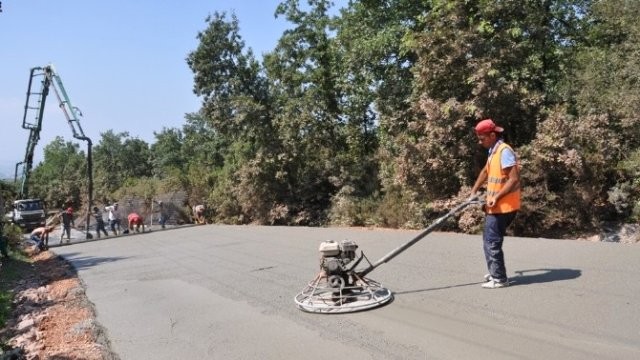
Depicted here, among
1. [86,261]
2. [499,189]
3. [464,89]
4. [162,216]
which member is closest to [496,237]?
[499,189]

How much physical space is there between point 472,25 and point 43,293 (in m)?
10.9

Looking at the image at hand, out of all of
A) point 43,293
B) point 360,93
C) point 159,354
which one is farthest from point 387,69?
point 159,354

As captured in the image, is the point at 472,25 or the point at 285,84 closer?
the point at 472,25

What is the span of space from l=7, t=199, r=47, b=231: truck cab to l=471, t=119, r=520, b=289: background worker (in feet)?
101

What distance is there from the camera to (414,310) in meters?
5.68

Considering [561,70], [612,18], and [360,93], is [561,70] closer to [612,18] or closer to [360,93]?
[612,18]

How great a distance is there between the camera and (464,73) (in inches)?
505

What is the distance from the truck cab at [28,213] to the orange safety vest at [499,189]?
101 feet

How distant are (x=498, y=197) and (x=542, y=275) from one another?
1.33 metres

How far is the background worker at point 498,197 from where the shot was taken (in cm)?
585

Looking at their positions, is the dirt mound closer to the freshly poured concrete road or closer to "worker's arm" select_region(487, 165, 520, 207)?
the freshly poured concrete road

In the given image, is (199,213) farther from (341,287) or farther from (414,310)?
(414,310)

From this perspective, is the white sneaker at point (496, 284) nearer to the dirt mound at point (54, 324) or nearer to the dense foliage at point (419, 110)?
the dirt mound at point (54, 324)

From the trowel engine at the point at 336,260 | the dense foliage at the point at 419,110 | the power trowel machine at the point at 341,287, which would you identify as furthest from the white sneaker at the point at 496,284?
the dense foliage at the point at 419,110
